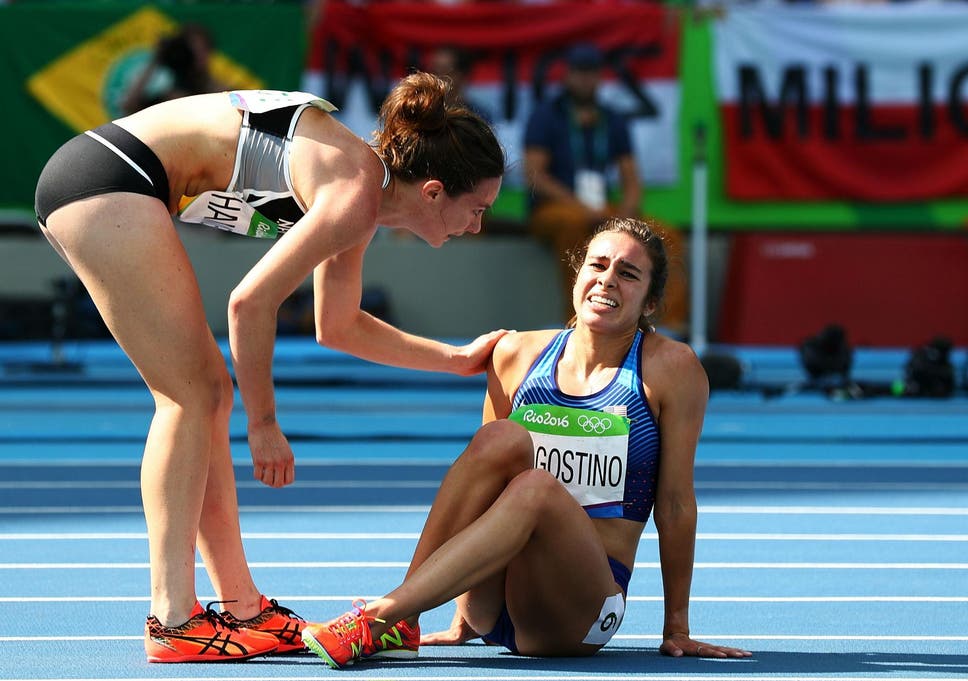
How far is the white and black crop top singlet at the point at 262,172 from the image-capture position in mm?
3373

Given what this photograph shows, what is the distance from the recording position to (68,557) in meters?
4.81

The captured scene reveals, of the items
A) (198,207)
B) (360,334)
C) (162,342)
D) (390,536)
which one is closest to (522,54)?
(390,536)

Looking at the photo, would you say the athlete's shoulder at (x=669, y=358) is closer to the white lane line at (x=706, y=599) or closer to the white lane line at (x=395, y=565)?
the white lane line at (x=706, y=599)

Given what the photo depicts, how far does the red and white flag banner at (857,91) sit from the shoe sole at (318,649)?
31.0ft

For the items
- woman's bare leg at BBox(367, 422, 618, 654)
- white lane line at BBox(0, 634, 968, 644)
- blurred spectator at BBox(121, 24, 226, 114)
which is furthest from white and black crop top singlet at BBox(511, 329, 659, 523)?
blurred spectator at BBox(121, 24, 226, 114)

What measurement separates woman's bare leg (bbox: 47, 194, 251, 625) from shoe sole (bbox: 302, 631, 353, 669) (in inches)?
10.8

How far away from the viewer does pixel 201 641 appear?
344cm

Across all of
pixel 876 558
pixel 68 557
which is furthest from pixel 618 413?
pixel 68 557

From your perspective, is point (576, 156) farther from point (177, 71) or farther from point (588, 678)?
point (588, 678)

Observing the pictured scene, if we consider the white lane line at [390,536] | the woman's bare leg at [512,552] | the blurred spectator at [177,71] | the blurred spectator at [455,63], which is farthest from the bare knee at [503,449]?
the blurred spectator at [455,63]

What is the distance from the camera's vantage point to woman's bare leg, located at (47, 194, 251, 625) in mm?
3354

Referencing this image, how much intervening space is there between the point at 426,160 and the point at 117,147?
26.1 inches

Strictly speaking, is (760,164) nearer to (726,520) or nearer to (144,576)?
(726,520)

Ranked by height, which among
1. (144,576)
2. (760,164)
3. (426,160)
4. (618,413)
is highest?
(760,164)
